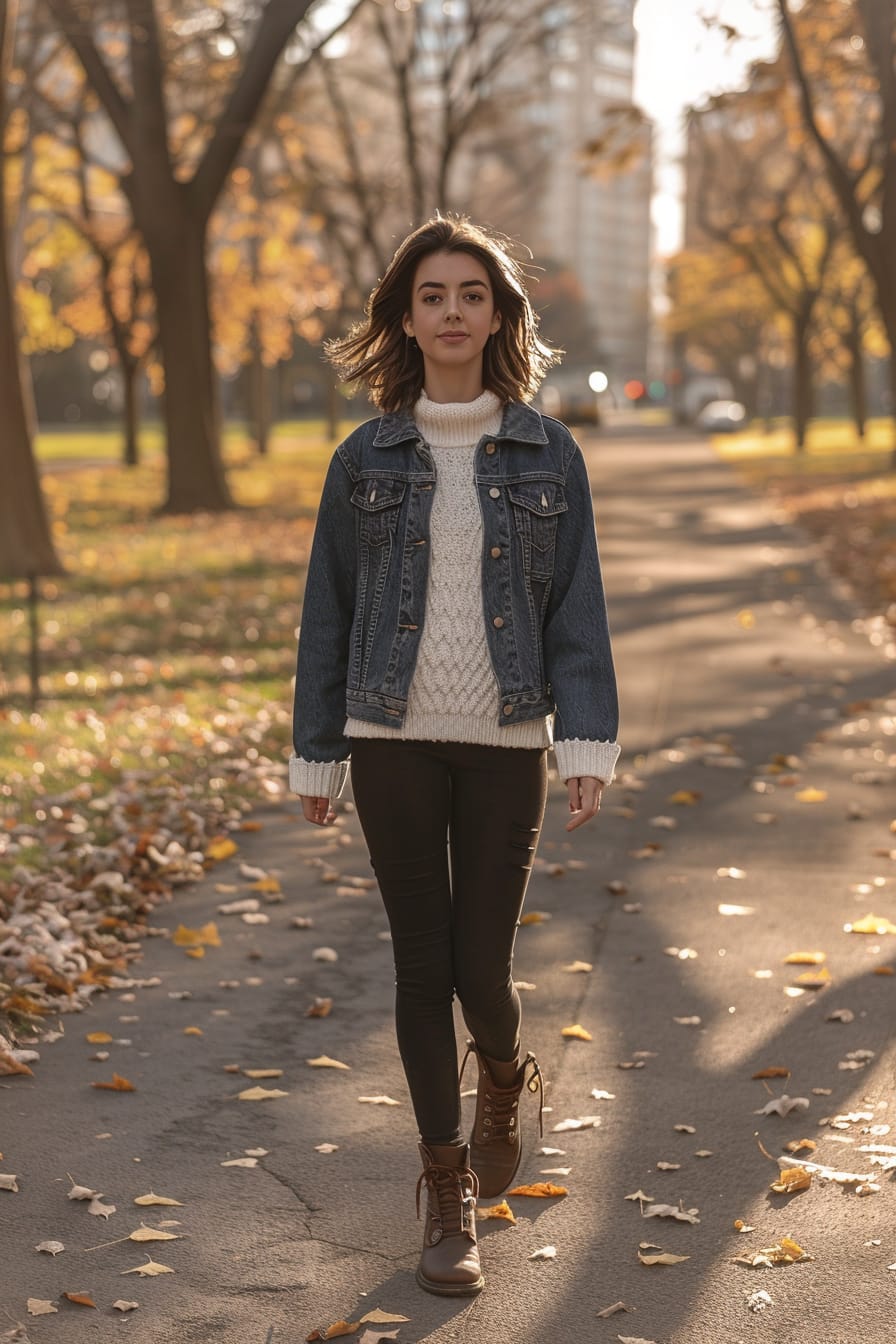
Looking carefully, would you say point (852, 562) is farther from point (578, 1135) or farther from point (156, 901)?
point (578, 1135)

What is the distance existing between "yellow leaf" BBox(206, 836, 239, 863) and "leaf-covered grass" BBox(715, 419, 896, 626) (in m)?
8.47

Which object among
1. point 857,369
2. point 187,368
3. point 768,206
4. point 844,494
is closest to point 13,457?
point 187,368

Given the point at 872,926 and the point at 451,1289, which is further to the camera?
the point at 872,926

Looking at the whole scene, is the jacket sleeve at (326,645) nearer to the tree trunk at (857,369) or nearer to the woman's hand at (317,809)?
the woman's hand at (317,809)

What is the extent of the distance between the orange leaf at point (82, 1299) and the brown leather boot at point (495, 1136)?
925mm

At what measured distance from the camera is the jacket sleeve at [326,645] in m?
3.87

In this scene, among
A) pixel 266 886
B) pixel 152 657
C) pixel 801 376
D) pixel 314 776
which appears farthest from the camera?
pixel 801 376

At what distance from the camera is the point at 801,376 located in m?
46.6

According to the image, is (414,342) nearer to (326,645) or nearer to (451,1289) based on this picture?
(326,645)

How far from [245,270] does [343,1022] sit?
3794 cm

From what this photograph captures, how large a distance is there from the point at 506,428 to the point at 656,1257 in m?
1.76

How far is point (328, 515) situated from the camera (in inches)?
152

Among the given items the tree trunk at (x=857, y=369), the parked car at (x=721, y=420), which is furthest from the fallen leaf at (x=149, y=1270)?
the parked car at (x=721, y=420)

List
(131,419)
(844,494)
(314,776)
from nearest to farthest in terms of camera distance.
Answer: (314,776) → (844,494) → (131,419)
